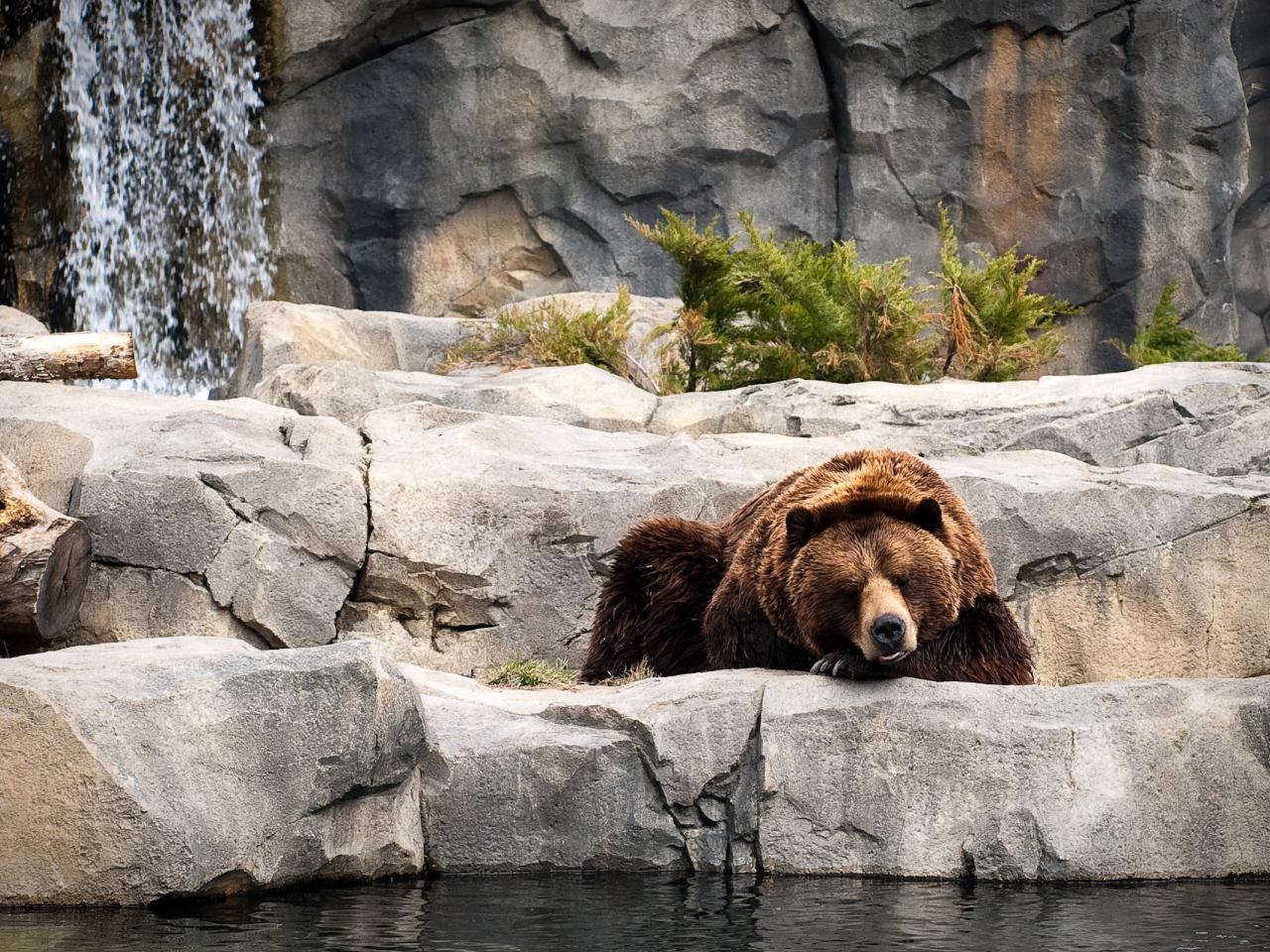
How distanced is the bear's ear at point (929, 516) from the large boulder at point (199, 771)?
213cm

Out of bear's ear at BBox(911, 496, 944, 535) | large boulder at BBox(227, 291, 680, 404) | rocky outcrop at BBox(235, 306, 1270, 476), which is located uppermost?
large boulder at BBox(227, 291, 680, 404)

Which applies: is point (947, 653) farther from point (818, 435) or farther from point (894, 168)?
point (894, 168)

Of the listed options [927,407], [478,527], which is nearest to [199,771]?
[478,527]

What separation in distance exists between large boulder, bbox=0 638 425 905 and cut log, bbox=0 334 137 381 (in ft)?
12.6

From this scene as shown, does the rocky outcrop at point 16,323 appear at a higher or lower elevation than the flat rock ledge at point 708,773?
higher

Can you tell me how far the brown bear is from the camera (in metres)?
6.01

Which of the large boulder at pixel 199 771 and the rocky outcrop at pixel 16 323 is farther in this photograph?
the rocky outcrop at pixel 16 323

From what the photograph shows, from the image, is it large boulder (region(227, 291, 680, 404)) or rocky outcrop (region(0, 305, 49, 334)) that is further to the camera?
rocky outcrop (region(0, 305, 49, 334))

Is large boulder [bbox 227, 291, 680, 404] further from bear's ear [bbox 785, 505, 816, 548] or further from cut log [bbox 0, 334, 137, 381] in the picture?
bear's ear [bbox 785, 505, 816, 548]

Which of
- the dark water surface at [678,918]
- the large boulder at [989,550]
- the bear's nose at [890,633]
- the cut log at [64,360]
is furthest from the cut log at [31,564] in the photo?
the bear's nose at [890,633]

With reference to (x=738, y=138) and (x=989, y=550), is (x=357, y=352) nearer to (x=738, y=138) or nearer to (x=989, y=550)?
(x=738, y=138)

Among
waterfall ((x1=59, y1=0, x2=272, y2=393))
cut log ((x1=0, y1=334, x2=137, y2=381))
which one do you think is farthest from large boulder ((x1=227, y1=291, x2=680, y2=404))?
waterfall ((x1=59, y1=0, x2=272, y2=393))

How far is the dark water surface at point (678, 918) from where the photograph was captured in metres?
4.33

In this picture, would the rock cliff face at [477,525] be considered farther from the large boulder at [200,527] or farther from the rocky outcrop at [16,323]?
the rocky outcrop at [16,323]
